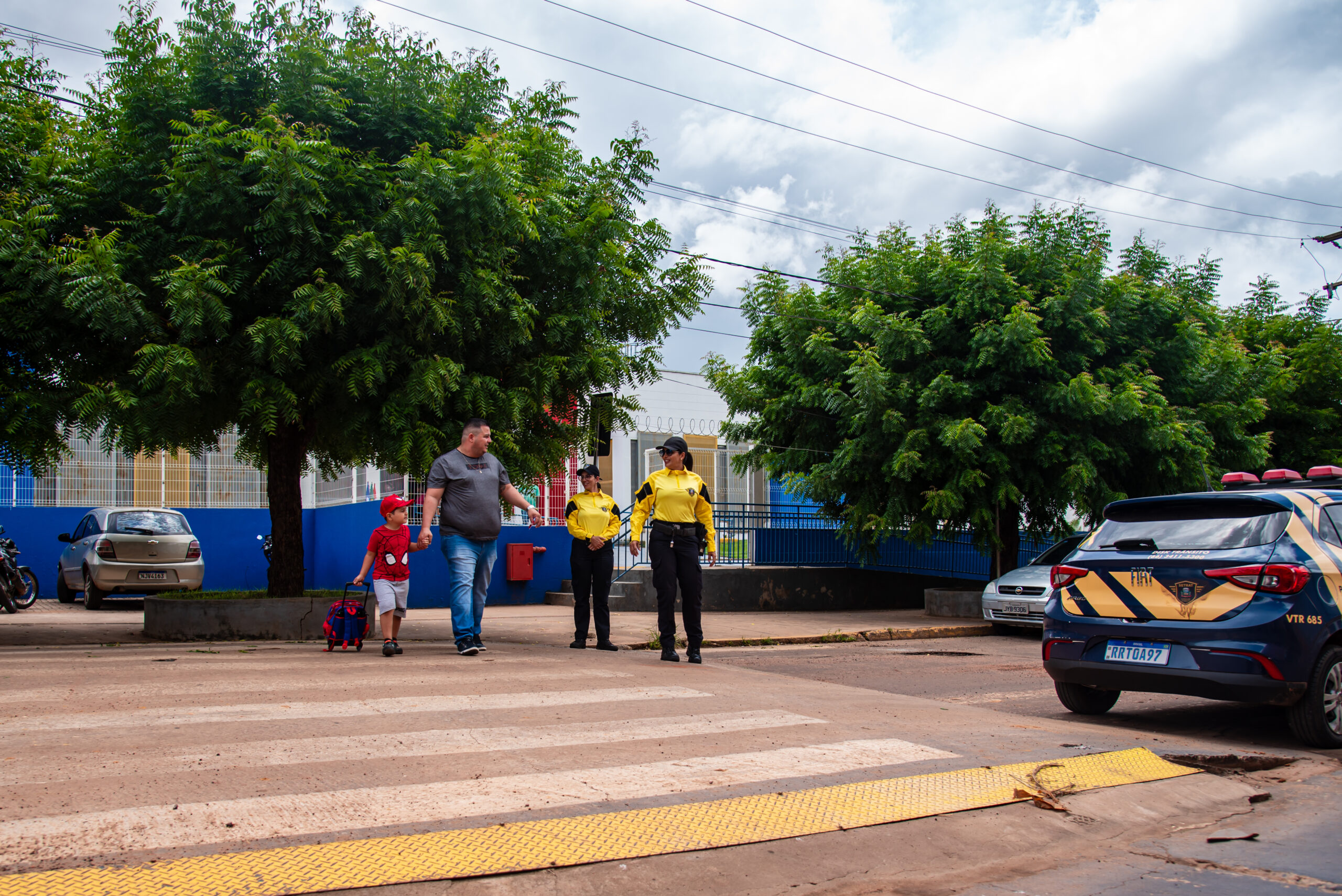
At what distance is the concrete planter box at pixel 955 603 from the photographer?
55.2ft

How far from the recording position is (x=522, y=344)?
9.87m

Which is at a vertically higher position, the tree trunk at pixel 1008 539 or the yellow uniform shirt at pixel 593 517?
the yellow uniform shirt at pixel 593 517

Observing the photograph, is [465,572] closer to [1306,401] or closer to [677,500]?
[677,500]

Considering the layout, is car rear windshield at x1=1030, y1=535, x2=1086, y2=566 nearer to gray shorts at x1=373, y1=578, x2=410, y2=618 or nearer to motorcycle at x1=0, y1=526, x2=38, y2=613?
gray shorts at x1=373, y1=578, x2=410, y2=618

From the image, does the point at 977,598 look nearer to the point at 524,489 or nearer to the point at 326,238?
the point at 524,489

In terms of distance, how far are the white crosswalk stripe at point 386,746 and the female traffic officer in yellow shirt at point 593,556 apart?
363 cm

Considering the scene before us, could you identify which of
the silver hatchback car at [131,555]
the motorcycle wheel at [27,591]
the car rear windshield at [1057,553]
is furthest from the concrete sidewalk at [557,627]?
the car rear windshield at [1057,553]

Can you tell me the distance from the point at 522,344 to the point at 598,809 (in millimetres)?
6376

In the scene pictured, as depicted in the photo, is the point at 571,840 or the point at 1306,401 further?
the point at 1306,401

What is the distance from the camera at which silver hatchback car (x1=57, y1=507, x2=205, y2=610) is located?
15.3 meters

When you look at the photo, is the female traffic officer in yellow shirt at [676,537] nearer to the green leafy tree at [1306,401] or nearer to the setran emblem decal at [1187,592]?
the setran emblem decal at [1187,592]

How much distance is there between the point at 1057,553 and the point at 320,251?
11070mm

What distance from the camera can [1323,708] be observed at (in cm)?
611

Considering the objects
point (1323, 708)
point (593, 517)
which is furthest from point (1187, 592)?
point (593, 517)
